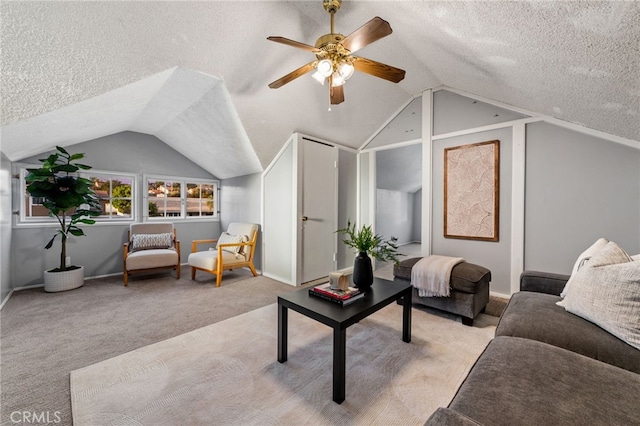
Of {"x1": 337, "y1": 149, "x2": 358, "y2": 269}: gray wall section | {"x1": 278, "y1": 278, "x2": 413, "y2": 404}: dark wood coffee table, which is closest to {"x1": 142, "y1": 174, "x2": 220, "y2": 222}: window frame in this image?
{"x1": 337, "y1": 149, "x2": 358, "y2": 269}: gray wall section

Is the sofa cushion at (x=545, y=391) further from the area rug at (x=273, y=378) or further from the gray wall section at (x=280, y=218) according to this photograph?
the gray wall section at (x=280, y=218)

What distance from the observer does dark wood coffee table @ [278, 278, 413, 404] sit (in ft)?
4.73

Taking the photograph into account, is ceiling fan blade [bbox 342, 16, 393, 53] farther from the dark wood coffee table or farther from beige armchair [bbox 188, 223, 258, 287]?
beige armchair [bbox 188, 223, 258, 287]

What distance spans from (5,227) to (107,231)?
3.92 feet

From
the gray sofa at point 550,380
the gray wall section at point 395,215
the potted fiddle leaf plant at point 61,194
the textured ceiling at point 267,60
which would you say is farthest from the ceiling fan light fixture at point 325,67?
the gray wall section at point 395,215

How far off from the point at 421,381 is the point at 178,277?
3.73 m

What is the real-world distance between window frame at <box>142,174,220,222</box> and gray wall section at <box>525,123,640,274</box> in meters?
5.30

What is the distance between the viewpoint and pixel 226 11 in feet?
6.70

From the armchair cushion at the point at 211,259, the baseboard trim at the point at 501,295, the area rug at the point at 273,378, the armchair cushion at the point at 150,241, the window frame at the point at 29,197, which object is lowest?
the area rug at the point at 273,378

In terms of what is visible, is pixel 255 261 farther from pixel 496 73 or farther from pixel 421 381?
pixel 496 73

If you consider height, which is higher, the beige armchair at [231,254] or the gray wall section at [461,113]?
the gray wall section at [461,113]

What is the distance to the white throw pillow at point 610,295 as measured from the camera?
1.16 metres

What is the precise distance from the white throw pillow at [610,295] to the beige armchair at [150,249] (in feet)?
14.7

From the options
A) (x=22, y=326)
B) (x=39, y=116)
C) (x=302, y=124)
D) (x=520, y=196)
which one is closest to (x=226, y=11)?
(x=302, y=124)
